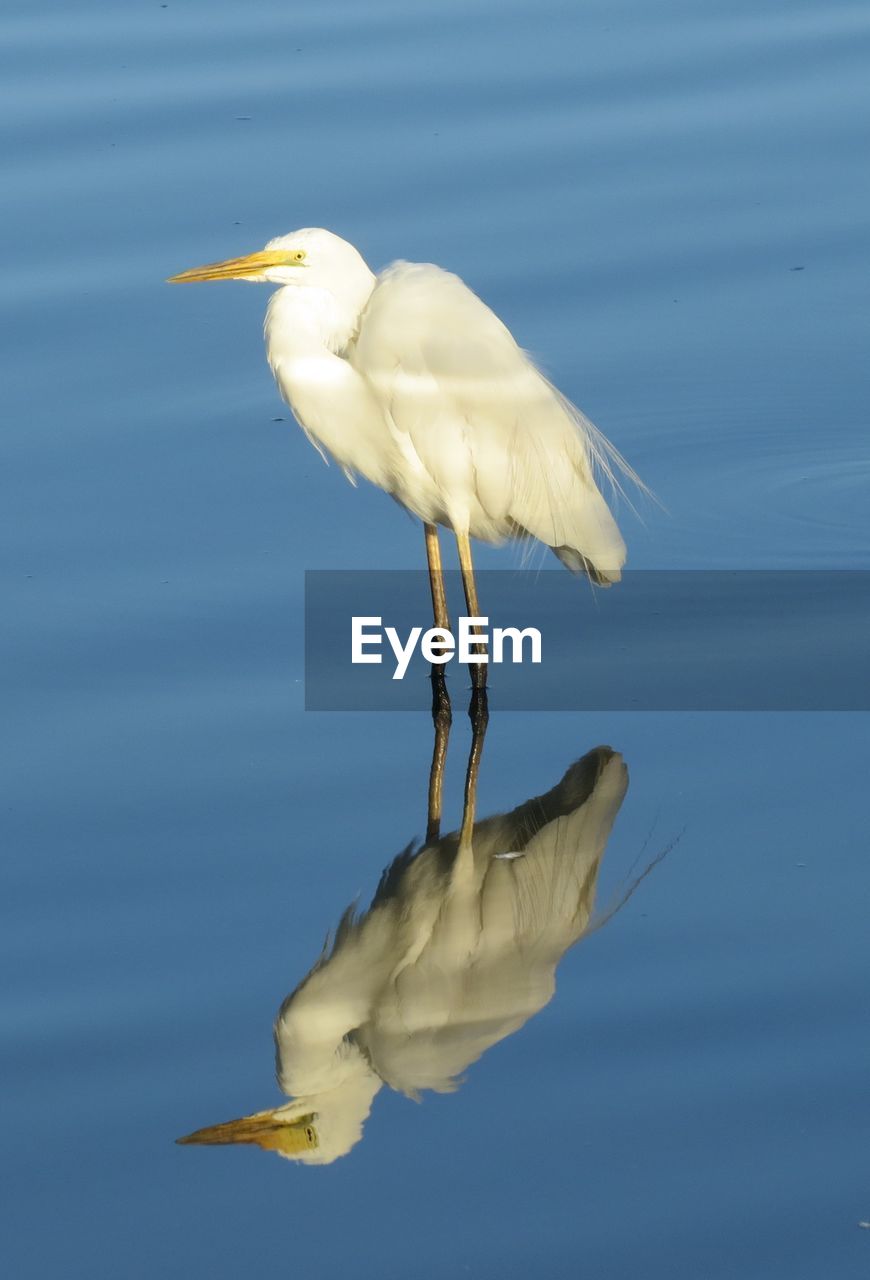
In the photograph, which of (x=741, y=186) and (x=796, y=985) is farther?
(x=741, y=186)

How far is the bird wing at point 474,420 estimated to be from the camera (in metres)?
4.45

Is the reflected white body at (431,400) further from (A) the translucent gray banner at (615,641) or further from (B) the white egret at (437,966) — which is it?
(B) the white egret at (437,966)

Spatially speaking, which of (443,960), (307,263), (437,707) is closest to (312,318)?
(307,263)

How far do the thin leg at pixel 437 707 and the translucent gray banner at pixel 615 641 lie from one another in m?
0.03

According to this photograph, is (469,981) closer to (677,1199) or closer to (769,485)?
(677,1199)

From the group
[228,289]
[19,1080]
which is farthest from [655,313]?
[19,1080]

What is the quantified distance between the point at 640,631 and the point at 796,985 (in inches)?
55.0

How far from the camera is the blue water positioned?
2908 mm

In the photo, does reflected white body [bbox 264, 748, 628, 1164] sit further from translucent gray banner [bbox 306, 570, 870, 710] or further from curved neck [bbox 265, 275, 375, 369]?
curved neck [bbox 265, 275, 375, 369]

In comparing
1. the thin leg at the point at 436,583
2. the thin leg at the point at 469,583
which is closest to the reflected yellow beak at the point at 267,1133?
the thin leg at the point at 469,583

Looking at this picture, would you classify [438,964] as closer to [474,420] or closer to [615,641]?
[615,641]

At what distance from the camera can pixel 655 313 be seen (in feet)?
19.7

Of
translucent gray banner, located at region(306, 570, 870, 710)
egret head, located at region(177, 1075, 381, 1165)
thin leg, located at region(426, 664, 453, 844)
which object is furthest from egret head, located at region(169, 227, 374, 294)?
egret head, located at region(177, 1075, 381, 1165)

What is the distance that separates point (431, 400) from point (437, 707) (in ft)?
2.18
